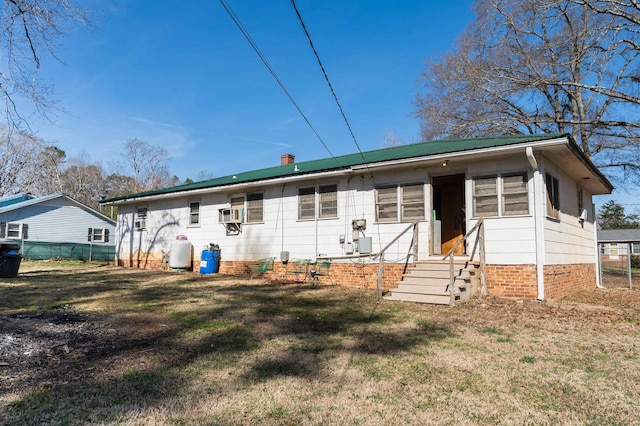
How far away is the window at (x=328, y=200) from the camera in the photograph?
37.7 feet

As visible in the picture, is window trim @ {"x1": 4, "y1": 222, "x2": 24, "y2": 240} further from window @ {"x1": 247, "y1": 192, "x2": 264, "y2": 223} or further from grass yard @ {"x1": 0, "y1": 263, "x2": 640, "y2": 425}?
grass yard @ {"x1": 0, "y1": 263, "x2": 640, "y2": 425}

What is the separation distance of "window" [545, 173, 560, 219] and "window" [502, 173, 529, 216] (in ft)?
2.36

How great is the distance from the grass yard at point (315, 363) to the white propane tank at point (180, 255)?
6763 millimetres

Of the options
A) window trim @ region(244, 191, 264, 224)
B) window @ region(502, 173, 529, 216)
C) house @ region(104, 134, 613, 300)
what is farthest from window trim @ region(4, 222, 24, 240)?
window @ region(502, 173, 529, 216)

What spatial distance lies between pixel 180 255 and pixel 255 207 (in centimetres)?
356

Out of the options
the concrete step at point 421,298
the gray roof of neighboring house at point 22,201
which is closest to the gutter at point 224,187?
the concrete step at point 421,298

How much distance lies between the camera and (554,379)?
12.7 feet

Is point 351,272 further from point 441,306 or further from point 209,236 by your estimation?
point 209,236

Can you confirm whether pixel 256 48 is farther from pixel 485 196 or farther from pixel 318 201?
pixel 318 201

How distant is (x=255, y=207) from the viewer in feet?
43.6

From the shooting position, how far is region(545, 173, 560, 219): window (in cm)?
911

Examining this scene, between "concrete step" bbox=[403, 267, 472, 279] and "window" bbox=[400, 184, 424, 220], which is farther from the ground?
"window" bbox=[400, 184, 424, 220]

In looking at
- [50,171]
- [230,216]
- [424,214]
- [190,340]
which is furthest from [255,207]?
[50,171]

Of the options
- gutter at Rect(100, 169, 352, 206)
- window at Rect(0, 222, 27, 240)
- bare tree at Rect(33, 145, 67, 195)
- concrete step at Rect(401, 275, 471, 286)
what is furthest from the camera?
bare tree at Rect(33, 145, 67, 195)
